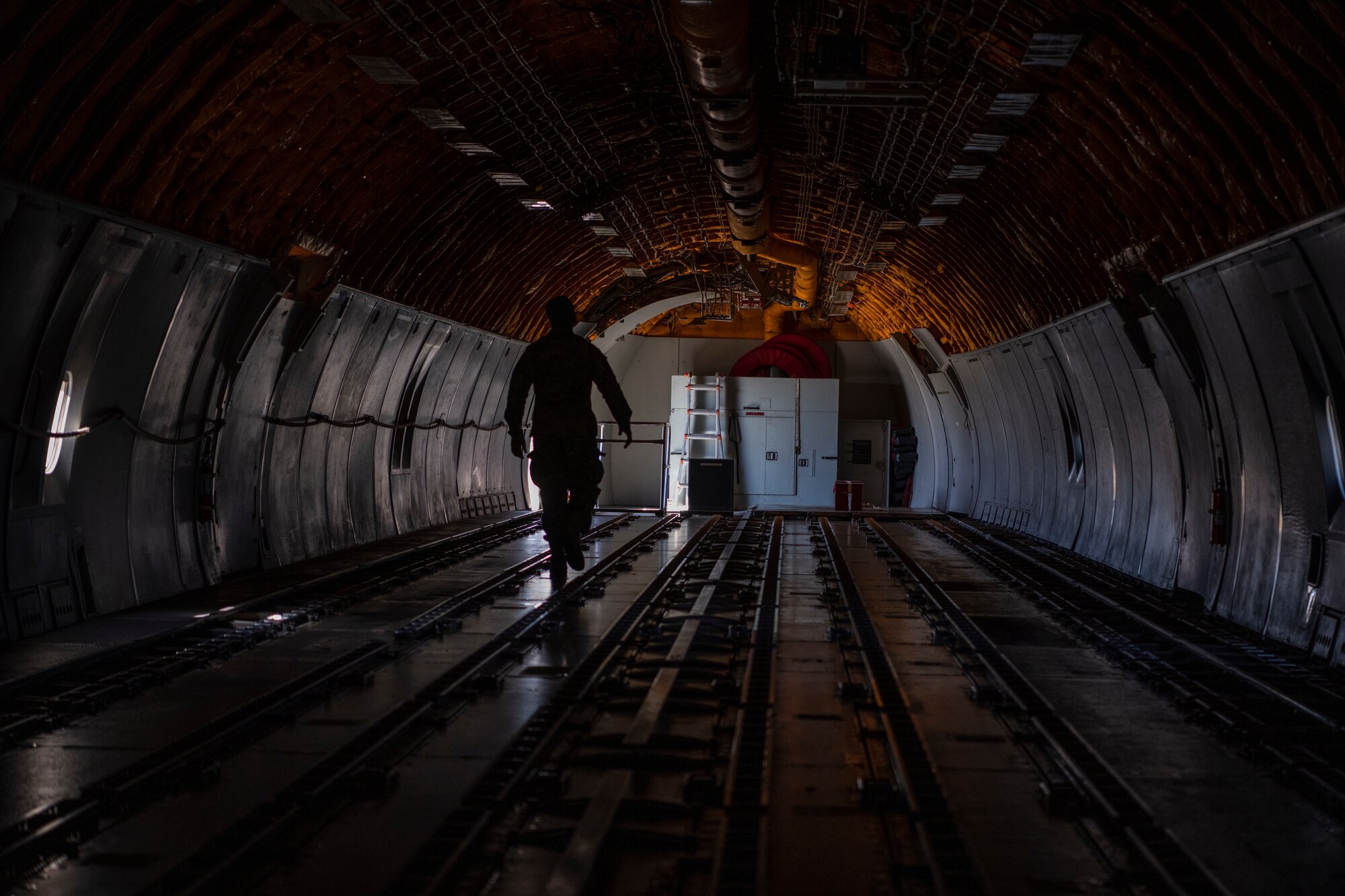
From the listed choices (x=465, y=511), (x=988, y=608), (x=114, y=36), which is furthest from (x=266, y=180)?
(x=465, y=511)

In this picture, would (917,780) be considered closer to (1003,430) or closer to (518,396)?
(518,396)

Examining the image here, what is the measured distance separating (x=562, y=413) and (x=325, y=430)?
14.7 ft

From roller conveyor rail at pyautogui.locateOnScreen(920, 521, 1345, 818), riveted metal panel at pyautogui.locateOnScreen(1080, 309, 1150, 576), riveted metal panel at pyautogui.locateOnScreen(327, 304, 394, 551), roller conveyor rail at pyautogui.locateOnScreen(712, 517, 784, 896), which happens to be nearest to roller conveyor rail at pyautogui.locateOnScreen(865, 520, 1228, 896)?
roller conveyor rail at pyautogui.locateOnScreen(920, 521, 1345, 818)

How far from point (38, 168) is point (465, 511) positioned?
39.1ft

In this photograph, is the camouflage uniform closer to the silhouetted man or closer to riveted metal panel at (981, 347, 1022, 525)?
the silhouetted man

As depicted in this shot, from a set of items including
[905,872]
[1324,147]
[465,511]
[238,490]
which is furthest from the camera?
[465,511]

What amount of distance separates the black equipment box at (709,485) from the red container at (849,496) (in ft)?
8.71

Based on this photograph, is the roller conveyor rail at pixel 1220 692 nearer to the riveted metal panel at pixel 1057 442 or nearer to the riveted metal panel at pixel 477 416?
the riveted metal panel at pixel 1057 442

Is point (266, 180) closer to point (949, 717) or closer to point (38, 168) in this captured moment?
point (38, 168)

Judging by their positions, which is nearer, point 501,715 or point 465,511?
point 501,715

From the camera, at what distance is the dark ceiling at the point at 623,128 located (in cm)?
713

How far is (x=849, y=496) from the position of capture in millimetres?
23766

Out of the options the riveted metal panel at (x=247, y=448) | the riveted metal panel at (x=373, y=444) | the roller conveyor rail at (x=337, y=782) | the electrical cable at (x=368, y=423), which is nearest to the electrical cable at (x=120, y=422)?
the riveted metal panel at (x=247, y=448)

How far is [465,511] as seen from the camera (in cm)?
1872
